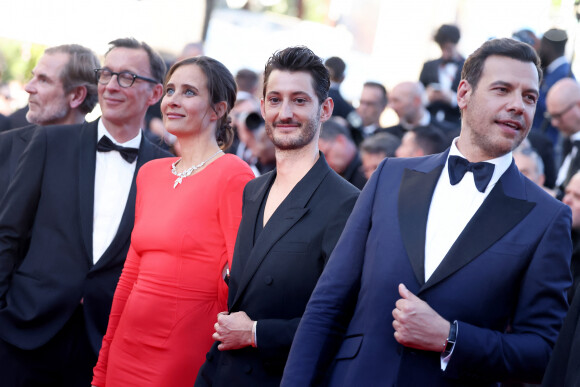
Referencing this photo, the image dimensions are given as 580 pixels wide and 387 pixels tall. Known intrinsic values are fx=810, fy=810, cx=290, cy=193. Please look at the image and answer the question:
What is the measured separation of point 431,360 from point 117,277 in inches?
87.5

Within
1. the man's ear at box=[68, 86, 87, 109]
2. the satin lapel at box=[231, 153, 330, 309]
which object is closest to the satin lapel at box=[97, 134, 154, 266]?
the man's ear at box=[68, 86, 87, 109]

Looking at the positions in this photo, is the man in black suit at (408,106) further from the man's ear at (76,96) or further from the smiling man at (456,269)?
the smiling man at (456,269)

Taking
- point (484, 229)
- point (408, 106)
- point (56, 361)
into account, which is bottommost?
point (56, 361)

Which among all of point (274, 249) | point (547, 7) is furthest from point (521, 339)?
point (547, 7)

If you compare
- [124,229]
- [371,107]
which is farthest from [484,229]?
[371,107]

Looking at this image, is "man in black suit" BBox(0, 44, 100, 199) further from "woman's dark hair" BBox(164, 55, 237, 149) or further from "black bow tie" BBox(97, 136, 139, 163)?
"woman's dark hair" BBox(164, 55, 237, 149)

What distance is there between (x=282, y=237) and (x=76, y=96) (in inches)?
99.8

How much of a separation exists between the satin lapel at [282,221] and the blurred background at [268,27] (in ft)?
3.35

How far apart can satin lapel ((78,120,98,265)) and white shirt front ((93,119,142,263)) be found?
5 cm

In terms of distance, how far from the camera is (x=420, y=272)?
2975mm

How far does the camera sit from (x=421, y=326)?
286 centimetres

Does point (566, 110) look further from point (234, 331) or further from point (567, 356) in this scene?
point (567, 356)

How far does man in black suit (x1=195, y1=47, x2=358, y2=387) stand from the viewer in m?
3.58

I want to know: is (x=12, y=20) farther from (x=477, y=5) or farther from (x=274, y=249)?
(x=477, y=5)
